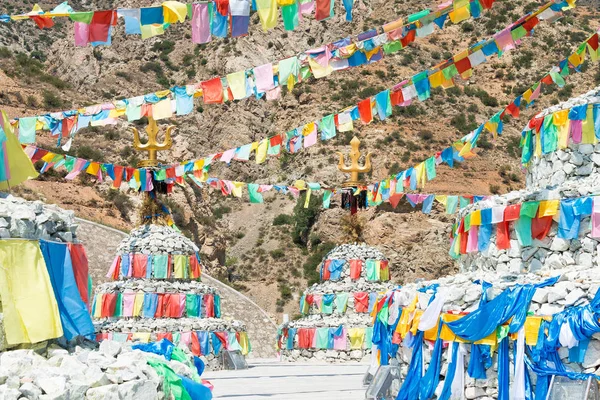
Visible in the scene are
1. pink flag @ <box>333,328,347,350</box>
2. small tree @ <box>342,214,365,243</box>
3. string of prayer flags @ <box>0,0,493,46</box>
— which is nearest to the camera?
string of prayer flags @ <box>0,0,493,46</box>

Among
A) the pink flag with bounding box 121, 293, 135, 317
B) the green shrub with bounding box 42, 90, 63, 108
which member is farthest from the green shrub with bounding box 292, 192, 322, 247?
the pink flag with bounding box 121, 293, 135, 317

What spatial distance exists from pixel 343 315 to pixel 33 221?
1751 cm

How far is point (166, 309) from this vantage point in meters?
21.7

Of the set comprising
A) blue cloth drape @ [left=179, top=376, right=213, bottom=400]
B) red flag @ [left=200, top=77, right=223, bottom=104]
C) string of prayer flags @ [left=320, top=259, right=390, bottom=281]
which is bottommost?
blue cloth drape @ [left=179, top=376, right=213, bottom=400]

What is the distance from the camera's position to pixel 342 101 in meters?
53.8

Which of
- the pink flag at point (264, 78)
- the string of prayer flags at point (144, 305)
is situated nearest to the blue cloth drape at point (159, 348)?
the pink flag at point (264, 78)

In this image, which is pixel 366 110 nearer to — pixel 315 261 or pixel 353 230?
pixel 353 230

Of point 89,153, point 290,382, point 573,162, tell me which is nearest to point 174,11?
point 573,162

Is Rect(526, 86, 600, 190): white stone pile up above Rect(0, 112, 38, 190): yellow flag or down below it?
above

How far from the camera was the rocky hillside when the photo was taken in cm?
4162

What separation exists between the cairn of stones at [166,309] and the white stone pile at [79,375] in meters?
11.8

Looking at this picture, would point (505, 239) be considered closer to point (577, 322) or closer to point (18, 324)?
point (577, 322)

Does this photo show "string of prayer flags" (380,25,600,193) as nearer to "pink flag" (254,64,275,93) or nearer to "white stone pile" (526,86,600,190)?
"white stone pile" (526,86,600,190)

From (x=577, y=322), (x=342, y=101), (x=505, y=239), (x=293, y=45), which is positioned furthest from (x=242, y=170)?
(x=577, y=322)
